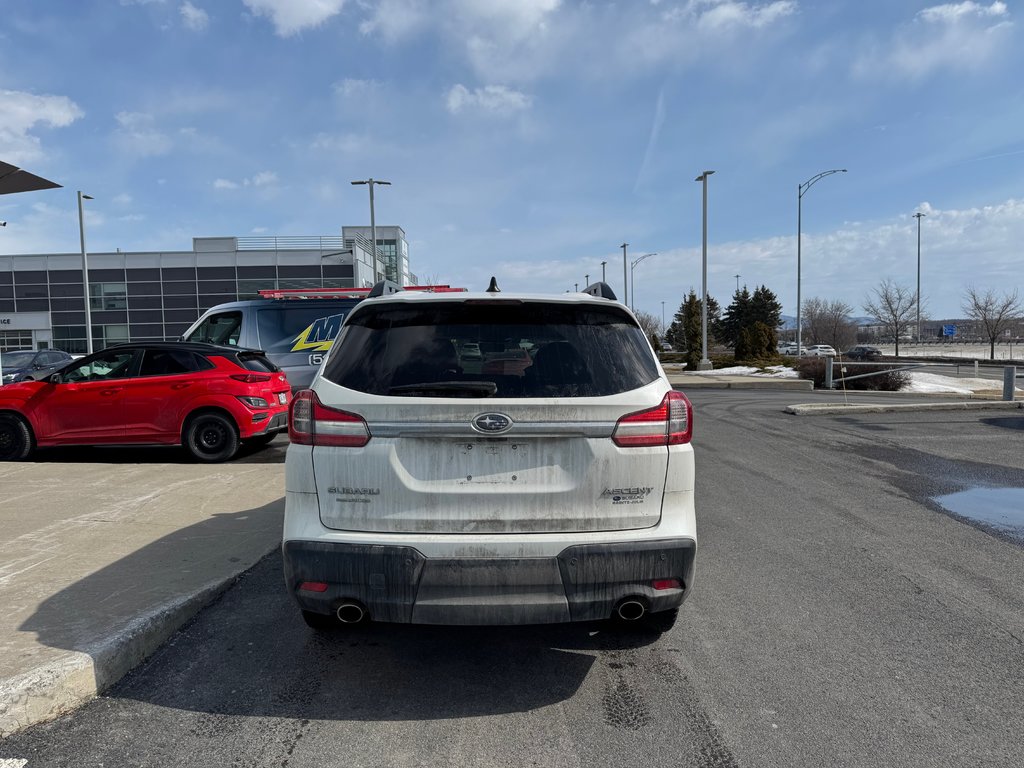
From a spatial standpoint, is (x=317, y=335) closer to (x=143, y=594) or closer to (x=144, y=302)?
(x=143, y=594)

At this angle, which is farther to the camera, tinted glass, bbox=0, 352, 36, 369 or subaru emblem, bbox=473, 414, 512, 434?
tinted glass, bbox=0, 352, 36, 369

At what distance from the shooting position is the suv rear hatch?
9.77 ft

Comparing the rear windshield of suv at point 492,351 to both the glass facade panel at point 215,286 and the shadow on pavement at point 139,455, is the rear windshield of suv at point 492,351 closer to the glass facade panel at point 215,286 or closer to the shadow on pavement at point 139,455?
the shadow on pavement at point 139,455

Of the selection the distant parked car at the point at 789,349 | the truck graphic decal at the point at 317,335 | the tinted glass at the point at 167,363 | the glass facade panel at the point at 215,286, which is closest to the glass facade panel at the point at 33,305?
the glass facade panel at the point at 215,286

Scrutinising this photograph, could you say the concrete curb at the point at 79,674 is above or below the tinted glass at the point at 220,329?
below

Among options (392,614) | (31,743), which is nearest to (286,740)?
(392,614)

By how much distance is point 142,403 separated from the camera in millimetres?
8883

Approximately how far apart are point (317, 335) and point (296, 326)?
383 mm

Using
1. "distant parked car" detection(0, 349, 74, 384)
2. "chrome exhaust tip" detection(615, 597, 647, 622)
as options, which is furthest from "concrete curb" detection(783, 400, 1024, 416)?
"distant parked car" detection(0, 349, 74, 384)

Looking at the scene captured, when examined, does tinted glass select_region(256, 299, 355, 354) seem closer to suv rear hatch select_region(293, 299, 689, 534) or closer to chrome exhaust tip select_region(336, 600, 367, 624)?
suv rear hatch select_region(293, 299, 689, 534)

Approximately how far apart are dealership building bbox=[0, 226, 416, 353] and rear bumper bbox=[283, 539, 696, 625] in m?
39.1

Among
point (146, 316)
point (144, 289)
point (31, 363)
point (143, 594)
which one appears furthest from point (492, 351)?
point (146, 316)

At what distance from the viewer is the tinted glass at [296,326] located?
1179 centimetres

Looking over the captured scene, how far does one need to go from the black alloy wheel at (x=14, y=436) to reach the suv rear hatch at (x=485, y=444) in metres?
7.96
